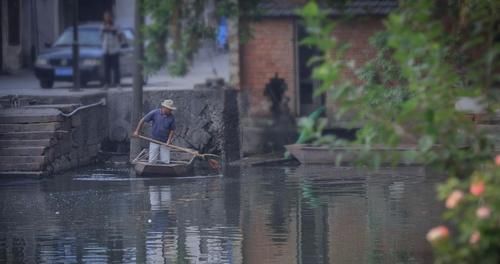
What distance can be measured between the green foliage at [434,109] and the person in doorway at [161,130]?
15.7 metres

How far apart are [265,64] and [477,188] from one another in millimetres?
21750

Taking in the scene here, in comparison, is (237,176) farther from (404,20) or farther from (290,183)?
(404,20)

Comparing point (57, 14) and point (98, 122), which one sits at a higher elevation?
point (57, 14)

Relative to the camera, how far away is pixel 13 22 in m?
36.7

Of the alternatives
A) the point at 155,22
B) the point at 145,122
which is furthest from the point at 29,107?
the point at 155,22

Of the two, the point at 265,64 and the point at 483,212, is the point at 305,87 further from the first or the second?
the point at 483,212

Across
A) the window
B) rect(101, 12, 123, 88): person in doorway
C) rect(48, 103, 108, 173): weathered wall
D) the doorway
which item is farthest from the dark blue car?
the doorway

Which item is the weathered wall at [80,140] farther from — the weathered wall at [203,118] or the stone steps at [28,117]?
the weathered wall at [203,118]

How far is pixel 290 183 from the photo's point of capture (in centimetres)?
2100

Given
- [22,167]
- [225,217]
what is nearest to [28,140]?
[22,167]

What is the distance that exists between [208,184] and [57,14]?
785 inches

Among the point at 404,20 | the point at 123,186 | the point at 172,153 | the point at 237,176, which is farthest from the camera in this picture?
the point at 172,153

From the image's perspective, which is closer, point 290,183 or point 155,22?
point 155,22

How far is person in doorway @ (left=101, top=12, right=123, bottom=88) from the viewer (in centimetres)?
3183
